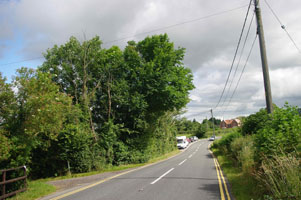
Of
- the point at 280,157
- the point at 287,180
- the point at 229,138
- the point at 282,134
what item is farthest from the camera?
the point at 229,138

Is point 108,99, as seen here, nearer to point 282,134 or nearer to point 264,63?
point 264,63

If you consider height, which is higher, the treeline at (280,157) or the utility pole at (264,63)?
the utility pole at (264,63)

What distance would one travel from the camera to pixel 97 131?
20.2 meters

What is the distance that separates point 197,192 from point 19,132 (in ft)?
27.4

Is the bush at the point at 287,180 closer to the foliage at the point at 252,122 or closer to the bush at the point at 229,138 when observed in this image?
the foliage at the point at 252,122

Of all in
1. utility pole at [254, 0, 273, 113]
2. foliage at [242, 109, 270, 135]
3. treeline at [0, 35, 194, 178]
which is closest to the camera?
utility pole at [254, 0, 273, 113]

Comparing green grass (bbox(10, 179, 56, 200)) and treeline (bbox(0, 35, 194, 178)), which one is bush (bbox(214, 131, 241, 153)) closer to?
treeline (bbox(0, 35, 194, 178))

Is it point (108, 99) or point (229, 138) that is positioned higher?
point (108, 99)

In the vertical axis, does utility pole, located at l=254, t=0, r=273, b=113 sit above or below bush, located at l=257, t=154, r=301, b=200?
above

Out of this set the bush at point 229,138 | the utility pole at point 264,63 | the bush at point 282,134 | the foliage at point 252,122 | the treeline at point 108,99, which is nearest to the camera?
the bush at point 282,134

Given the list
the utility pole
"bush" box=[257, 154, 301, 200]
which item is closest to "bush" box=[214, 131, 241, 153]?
Answer: the utility pole

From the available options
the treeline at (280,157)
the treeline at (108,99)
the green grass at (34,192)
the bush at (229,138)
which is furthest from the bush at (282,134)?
the bush at (229,138)

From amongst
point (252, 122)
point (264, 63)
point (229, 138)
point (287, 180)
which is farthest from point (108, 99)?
point (287, 180)

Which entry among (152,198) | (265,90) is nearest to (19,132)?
(152,198)
